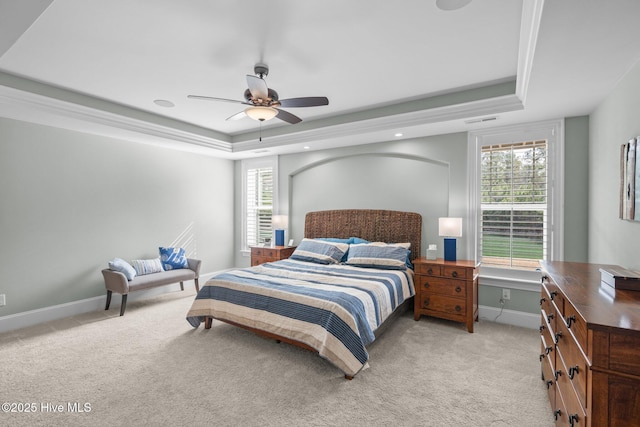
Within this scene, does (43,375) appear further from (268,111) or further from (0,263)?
(268,111)

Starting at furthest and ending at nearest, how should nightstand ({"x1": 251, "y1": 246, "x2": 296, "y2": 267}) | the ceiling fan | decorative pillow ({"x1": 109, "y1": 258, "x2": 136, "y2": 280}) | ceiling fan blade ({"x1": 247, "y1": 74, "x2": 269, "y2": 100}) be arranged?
1. nightstand ({"x1": 251, "y1": 246, "x2": 296, "y2": 267})
2. decorative pillow ({"x1": 109, "y1": 258, "x2": 136, "y2": 280})
3. the ceiling fan
4. ceiling fan blade ({"x1": 247, "y1": 74, "x2": 269, "y2": 100})

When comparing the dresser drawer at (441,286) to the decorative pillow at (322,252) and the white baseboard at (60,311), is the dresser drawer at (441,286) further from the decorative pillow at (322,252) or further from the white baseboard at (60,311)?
the white baseboard at (60,311)

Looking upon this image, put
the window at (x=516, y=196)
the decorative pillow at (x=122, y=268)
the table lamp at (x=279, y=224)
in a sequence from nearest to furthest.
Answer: the window at (x=516, y=196)
the decorative pillow at (x=122, y=268)
the table lamp at (x=279, y=224)

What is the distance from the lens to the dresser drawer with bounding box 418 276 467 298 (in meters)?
3.54

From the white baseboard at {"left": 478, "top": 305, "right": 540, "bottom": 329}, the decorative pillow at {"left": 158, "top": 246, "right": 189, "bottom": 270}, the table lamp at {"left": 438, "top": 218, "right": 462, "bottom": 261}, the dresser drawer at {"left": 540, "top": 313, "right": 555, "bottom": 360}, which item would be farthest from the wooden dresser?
the decorative pillow at {"left": 158, "top": 246, "right": 189, "bottom": 270}

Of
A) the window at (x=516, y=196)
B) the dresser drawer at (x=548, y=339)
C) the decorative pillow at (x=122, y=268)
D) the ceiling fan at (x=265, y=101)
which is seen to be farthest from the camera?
the decorative pillow at (x=122, y=268)

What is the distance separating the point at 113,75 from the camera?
307 cm

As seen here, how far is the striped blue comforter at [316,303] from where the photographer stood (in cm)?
252

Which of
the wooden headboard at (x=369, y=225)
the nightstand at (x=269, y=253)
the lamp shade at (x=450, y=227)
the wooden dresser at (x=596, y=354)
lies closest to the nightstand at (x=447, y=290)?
the lamp shade at (x=450, y=227)

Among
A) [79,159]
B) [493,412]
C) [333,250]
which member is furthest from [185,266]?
[493,412]

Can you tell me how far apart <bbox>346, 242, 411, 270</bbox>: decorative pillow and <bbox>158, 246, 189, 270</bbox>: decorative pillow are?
2626mm

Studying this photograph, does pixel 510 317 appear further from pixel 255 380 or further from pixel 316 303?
pixel 255 380

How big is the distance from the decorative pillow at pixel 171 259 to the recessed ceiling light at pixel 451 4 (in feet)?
15.0

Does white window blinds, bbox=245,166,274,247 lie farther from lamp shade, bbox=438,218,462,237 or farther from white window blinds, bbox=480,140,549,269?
white window blinds, bbox=480,140,549,269
